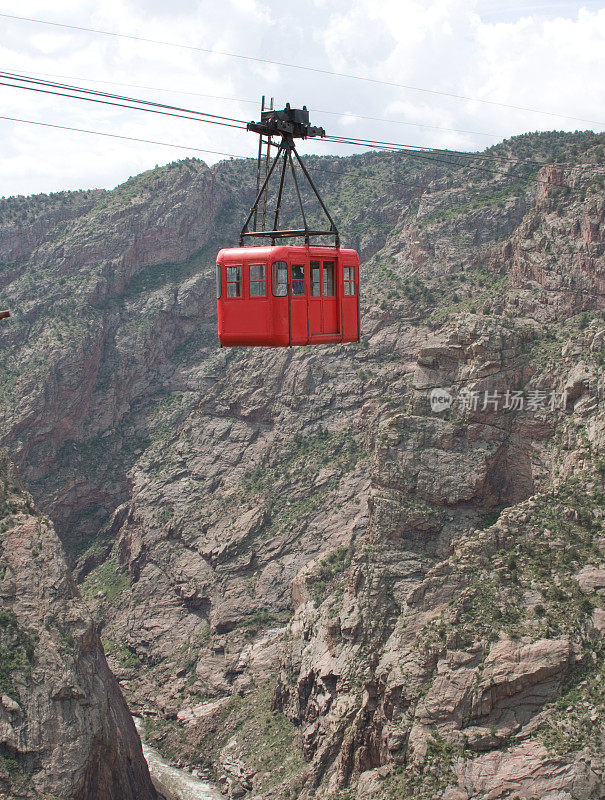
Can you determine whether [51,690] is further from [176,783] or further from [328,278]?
[328,278]

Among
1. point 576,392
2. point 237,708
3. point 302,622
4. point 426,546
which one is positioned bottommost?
point 237,708

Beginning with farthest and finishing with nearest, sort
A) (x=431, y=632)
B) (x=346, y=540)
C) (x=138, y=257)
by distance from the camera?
(x=138, y=257), (x=346, y=540), (x=431, y=632)

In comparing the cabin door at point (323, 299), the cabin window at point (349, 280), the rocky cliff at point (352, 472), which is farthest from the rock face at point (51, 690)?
the cabin window at point (349, 280)

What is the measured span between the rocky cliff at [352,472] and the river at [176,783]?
1.64m

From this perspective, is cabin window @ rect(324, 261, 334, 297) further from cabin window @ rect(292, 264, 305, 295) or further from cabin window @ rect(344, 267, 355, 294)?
cabin window @ rect(292, 264, 305, 295)

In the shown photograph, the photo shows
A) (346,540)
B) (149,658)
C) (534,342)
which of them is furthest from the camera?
(149,658)

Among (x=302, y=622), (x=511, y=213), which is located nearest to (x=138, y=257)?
(x=511, y=213)

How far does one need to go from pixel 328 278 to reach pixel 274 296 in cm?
370

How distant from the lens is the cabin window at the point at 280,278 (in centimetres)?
4111

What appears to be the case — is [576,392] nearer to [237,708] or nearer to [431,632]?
[431,632]

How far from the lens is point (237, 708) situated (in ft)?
291

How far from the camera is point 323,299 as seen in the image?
142 feet

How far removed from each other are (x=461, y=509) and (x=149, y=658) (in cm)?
4234

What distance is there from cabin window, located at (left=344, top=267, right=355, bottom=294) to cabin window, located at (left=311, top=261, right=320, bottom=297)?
7.52 ft
